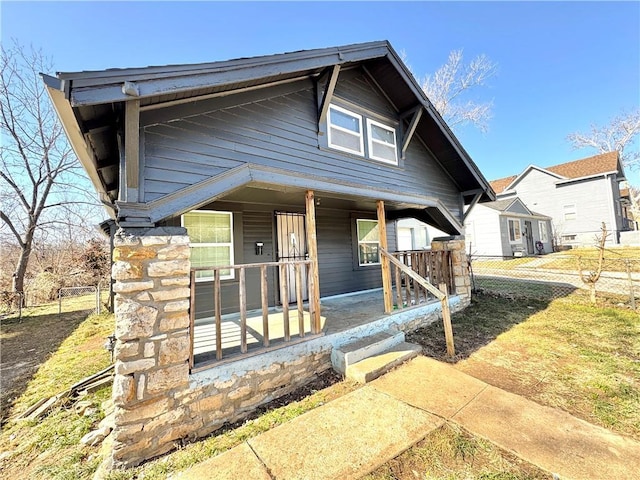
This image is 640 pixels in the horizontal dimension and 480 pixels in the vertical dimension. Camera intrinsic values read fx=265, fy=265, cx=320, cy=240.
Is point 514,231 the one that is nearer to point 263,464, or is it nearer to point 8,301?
point 263,464

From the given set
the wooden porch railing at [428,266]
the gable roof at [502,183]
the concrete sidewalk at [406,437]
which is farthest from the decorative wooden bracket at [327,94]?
the gable roof at [502,183]

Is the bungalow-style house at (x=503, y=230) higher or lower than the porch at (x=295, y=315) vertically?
higher

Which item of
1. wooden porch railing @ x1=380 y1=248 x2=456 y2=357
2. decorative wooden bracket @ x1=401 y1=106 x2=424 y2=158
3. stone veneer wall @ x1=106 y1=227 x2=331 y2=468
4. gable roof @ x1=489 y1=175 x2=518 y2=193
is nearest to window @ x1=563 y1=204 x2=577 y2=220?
gable roof @ x1=489 y1=175 x2=518 y2=193

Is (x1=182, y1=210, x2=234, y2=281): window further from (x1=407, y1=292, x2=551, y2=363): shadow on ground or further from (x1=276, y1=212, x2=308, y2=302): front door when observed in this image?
(x1=407, y1=292, x2=551, y2=363): shadow on ground

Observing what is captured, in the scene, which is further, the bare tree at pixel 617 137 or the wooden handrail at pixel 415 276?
the bare tree at pixel 617 137

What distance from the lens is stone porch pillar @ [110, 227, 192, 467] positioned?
95.1 inches

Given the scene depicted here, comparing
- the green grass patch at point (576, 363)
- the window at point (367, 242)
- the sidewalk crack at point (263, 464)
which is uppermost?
the window at point (367, 242)

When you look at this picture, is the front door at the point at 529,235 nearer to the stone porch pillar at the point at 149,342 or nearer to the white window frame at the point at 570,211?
the white window frame at the point at 570,211

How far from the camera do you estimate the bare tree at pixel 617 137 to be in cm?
2184

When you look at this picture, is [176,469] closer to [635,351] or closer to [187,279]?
[187,279]

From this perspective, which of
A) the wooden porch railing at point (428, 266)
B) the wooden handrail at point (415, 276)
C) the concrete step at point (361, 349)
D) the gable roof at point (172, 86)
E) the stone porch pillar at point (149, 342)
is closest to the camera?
the gable roof at point (172, 86)

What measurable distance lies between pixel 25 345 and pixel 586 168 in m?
31.2

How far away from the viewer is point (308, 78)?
4.56 metres

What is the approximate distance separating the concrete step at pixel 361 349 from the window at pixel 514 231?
16.0m
